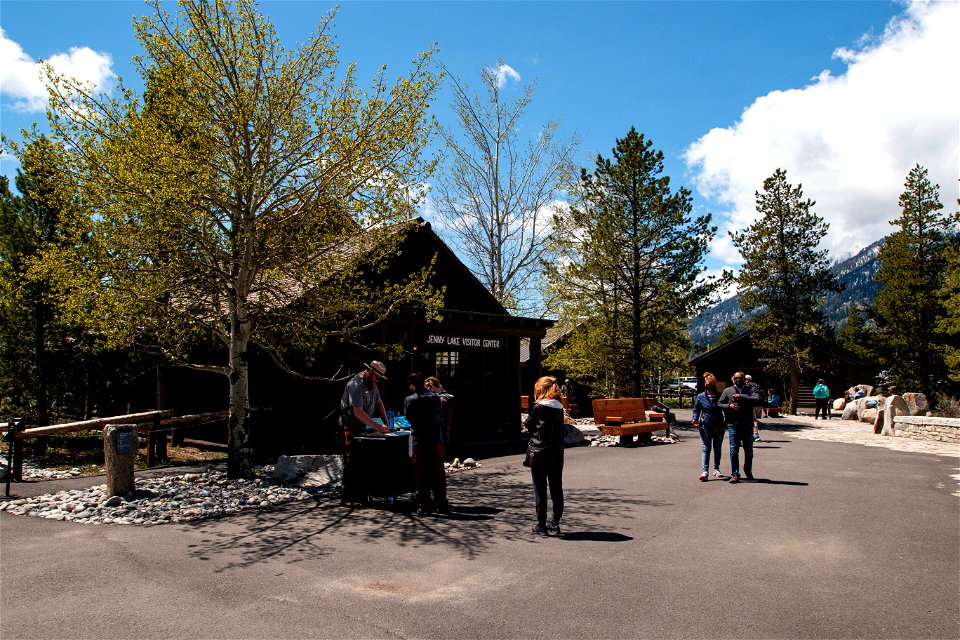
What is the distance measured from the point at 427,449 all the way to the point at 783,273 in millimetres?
34199

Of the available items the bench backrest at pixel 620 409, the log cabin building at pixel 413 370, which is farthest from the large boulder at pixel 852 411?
the log cabin building at pixel 413 370

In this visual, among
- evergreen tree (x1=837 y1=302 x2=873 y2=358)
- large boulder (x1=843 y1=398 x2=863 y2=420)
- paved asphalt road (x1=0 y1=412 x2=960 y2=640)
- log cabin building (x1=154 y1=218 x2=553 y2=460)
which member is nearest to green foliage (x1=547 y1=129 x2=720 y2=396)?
log cabin building (x1=154 y1=218 x2=553 y2=460)

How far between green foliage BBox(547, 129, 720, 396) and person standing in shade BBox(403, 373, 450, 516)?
1675 centimetres

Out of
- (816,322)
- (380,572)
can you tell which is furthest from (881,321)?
(380,572)

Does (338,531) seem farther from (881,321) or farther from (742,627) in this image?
(881,321)

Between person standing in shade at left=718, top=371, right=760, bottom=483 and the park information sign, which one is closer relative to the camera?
person standing in shade at left=718, top=371, right=760, bottom=483

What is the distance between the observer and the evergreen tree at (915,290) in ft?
122

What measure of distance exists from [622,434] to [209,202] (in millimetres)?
11790

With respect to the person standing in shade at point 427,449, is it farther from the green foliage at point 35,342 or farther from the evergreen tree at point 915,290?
the evergreen tree at point 915,290

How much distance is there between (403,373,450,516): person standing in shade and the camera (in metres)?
8.34

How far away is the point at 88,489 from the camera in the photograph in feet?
32.3

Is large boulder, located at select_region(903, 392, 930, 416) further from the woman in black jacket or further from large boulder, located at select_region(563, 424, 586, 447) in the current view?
the woman in black jacket

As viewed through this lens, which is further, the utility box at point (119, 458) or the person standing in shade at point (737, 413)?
the person standing in shade at point (737, 413)

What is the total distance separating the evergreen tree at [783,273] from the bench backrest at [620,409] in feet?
71.3
